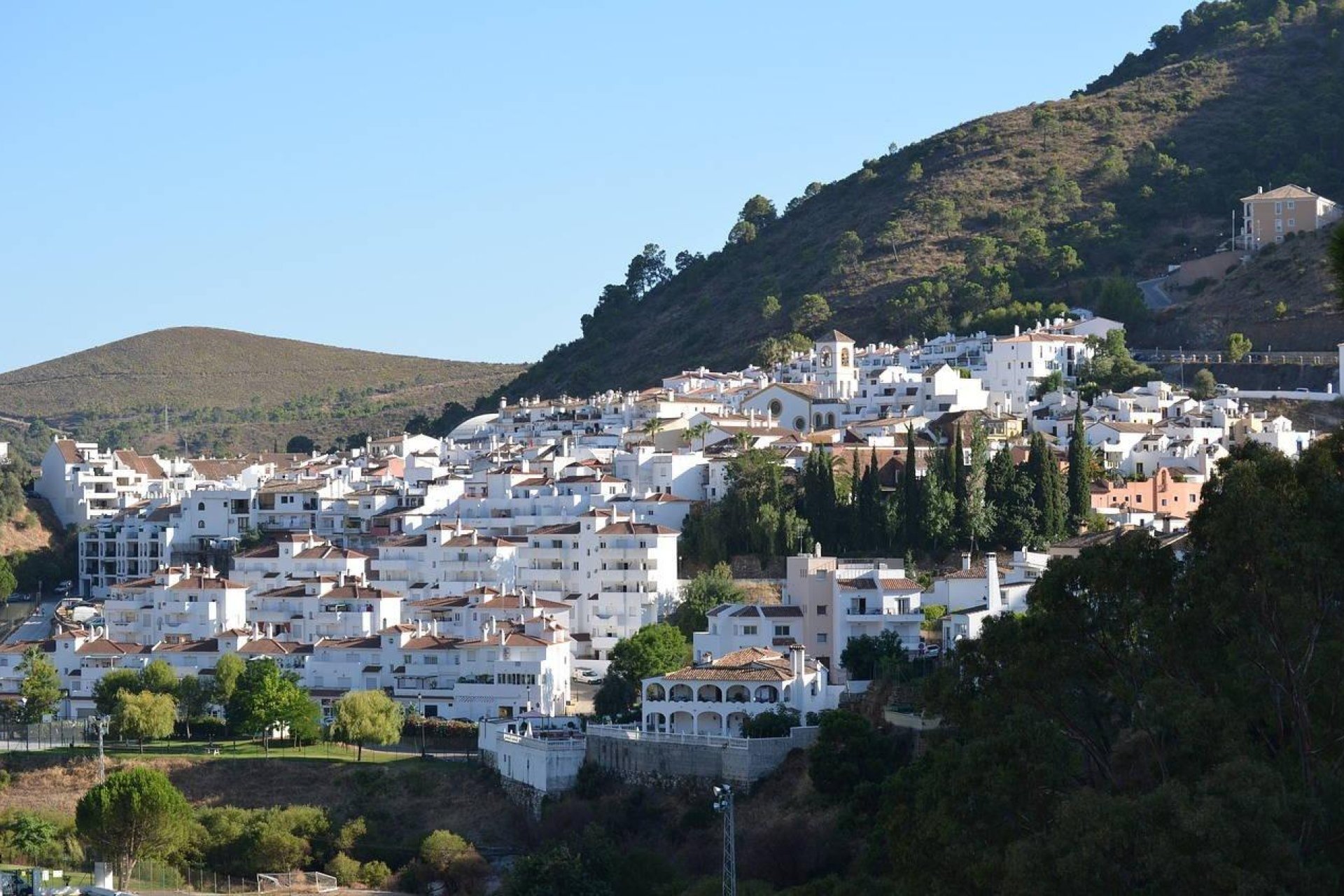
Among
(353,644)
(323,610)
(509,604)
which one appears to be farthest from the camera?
(323,610)

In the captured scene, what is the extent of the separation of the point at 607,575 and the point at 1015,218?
6563 centimetres

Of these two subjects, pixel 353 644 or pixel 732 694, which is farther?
pixel 353 644

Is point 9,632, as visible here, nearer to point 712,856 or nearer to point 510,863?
point 510,863

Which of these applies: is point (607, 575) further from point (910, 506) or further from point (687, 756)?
point (687, 756)

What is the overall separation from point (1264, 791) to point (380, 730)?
38701 mm

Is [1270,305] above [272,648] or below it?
above

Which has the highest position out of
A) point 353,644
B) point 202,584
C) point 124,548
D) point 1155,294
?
point 1155,294

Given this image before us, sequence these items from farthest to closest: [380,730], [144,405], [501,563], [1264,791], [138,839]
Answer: [144,405] < [501,563] < [380,730] < [138,839] < [1264,791]

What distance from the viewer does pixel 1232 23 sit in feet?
555

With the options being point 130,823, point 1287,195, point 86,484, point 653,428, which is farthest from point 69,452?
point 1287,195

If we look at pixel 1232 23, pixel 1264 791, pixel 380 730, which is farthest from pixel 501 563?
pixel 1232 23

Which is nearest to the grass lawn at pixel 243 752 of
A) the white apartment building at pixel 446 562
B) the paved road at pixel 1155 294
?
the white apartment building at pixel 446 562

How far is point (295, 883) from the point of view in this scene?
180ft

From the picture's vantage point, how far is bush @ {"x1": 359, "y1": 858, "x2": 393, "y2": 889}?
55.1 m
